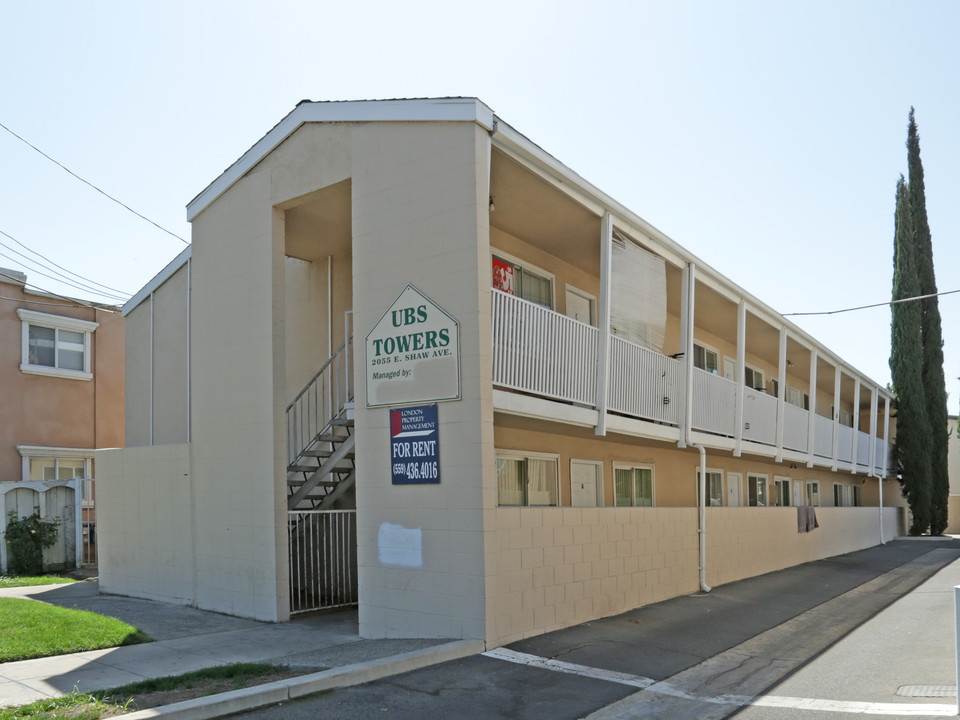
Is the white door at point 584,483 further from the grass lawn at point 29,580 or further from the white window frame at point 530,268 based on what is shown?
the grass lawn at point 29,580

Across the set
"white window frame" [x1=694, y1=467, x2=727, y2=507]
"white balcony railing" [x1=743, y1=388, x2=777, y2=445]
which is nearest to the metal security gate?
"white balcony railing" [x1=743, y1=388, x2=777, y2=445]

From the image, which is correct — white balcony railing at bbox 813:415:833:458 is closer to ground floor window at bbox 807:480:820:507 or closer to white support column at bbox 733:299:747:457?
ground floor window at bbox 807:480:820:507

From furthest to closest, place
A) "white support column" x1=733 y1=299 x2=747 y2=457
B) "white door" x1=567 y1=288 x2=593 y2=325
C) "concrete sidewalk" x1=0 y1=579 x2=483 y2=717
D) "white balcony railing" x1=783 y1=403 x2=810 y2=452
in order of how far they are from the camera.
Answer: "white balcony railing" x1=783 y1=403 x2=810 y2=452, "white support column" x1=733 y1=299 x2=747 y2=457, "white door" x1=567 y1=288 x2=593 y2=325, "concrete sidewalk" x1=0 y1=579 x2=483 y2=717

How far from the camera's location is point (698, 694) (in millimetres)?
7555

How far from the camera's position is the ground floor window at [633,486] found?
14797 mm

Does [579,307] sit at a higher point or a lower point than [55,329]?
lower

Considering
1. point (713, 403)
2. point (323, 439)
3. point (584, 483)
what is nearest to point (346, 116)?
point (323, 439)

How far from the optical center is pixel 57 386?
67.6 ft

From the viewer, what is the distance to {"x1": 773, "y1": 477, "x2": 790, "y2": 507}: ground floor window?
23.0 metres

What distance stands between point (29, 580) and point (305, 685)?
10.4m

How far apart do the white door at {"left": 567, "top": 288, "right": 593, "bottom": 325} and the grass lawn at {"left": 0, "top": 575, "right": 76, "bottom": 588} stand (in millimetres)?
10334

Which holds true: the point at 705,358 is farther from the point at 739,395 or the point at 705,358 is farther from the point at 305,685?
the point at 305,685

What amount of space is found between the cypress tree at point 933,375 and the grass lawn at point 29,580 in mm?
29047

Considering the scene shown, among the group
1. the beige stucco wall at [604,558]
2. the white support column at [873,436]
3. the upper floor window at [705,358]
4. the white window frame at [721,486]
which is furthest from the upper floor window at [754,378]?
the white support column at [873,436]
